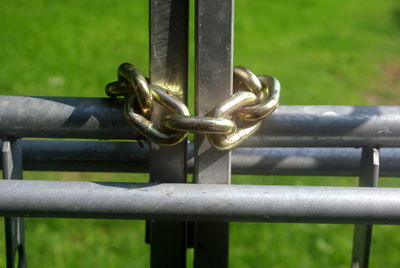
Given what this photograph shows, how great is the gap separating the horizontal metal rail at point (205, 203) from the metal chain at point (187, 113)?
0.09m

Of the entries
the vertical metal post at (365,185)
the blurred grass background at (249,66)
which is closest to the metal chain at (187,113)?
the vertical metal post at (365,185)

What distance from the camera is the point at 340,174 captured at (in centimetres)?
142

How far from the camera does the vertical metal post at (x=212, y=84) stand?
1049 mm

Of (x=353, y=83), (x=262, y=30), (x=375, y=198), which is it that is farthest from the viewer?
(x=262, y=30)

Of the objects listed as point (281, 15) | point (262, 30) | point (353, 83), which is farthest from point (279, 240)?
point (281, 15)

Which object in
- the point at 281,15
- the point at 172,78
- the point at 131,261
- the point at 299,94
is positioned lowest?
the point at 131,261

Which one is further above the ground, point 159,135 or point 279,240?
point 159,135

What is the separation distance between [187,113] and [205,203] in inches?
6.3

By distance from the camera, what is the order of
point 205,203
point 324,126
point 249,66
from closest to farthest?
point 205,203 → point 324,126 → point 249,66

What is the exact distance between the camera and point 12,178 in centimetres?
119

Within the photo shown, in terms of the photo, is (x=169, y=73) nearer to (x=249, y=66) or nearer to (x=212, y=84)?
(x=212, y=84)

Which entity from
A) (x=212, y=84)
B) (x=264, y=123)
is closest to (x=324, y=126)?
(x=264, y=123)

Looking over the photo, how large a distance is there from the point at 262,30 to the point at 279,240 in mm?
5132

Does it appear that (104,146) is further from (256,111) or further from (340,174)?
(340,174)
